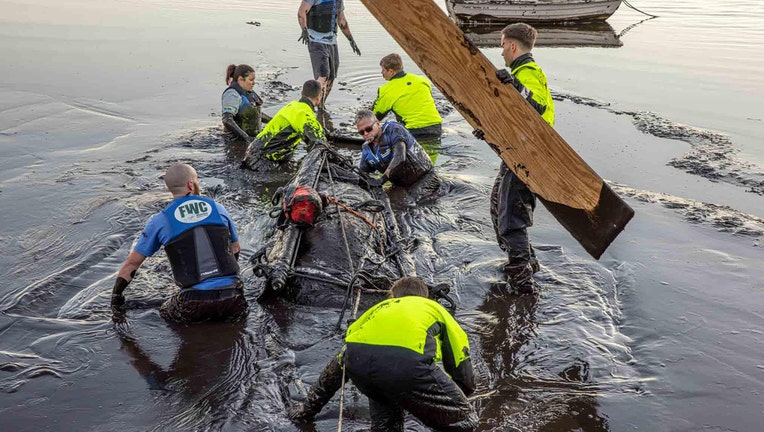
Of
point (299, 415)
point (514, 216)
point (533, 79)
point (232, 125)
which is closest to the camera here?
point (299, 415)

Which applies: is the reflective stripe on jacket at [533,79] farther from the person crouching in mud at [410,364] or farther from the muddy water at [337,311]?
the person crouching in mud at [410,364]

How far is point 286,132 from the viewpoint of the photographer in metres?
8.66

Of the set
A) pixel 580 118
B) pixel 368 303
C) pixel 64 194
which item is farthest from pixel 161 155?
pixel 580 118

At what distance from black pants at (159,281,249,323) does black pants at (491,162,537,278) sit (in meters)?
2.37

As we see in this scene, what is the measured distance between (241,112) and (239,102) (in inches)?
6.8

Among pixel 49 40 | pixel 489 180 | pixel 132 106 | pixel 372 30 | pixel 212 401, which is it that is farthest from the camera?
pixel 372 30

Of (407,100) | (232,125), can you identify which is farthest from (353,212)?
(232,125)

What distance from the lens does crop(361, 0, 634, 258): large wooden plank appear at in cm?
420

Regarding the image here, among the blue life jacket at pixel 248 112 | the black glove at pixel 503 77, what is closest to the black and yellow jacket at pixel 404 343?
the black glove at pixel 503 77

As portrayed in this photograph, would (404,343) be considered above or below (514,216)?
above

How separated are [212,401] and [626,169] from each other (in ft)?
22.7

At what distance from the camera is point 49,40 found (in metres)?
14.3

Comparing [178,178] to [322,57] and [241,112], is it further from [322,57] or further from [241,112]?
[322,57]

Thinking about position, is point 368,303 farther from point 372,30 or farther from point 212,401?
point 372,30
